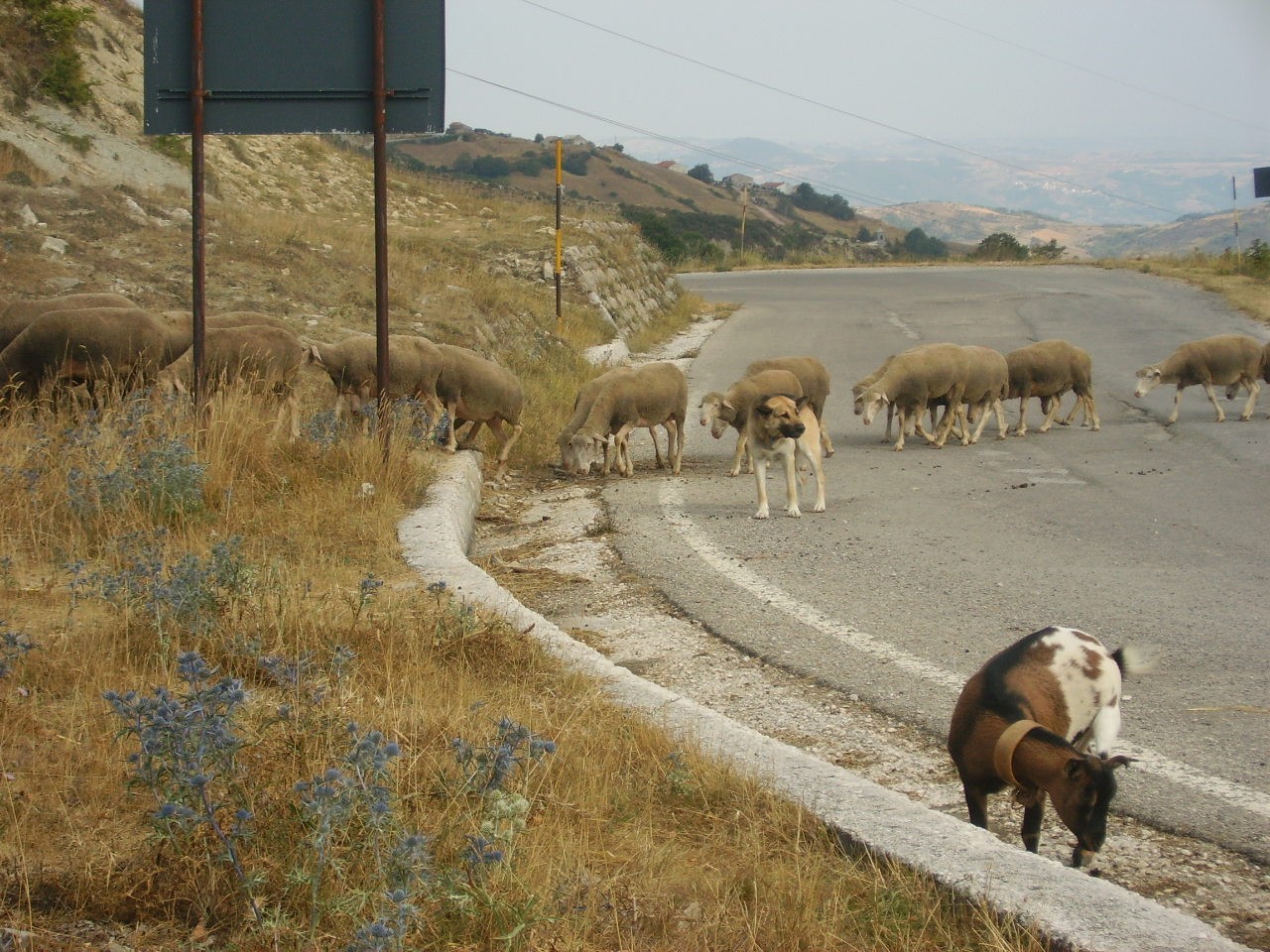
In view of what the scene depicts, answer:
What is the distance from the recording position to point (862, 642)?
7.74m

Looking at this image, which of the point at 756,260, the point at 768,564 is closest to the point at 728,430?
the point at 768,564

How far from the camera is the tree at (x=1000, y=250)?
5540 cm

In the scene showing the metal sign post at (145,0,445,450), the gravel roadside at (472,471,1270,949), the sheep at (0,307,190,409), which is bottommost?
the gravel roadside at (472,471,1270,949)

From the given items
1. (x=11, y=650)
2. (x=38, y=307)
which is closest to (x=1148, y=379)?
(x=38, y=307)

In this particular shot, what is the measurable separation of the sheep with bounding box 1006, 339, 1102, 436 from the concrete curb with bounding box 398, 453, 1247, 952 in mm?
12074

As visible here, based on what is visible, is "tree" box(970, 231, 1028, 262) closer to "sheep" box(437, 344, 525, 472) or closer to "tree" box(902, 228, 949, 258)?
"tree" box(902, 228, 949, 258)

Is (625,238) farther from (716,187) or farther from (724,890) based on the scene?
(716,187)

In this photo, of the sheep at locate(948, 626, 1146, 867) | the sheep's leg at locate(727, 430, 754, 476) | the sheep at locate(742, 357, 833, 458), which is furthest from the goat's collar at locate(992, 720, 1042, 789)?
the sheep at locate(742, 357, 833, 458)

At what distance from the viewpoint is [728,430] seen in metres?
17.9

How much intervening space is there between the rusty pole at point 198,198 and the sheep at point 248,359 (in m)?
1.13

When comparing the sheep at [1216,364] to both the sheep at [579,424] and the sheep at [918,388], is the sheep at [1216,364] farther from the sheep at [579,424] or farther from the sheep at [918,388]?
the sheep at [579,424]

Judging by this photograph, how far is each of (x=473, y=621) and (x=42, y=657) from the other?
1.82 meters

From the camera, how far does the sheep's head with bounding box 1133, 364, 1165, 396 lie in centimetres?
1898

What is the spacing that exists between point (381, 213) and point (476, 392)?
3508mm
